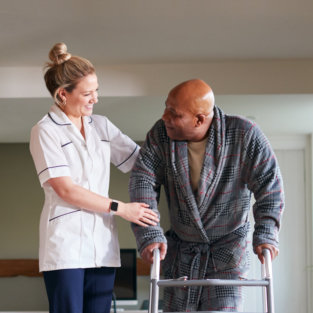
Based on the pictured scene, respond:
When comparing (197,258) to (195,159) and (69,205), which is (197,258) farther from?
(69,205)

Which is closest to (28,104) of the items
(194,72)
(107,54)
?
(107,54)

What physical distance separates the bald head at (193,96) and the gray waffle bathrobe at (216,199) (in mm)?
91

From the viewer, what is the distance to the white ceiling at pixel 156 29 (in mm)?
3900

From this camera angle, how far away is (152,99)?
17.9 feet

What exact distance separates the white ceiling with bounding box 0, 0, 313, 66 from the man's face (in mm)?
1813

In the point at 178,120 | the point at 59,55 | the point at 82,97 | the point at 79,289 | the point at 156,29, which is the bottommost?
the point at 79,289

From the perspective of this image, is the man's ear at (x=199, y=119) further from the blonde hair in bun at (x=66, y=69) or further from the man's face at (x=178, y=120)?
the blonde hair in bun at (x=66, y=69)

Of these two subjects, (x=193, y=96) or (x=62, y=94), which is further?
(x=62, y=94)

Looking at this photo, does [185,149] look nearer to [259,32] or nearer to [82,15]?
[82,15]

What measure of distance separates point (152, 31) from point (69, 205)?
241 cm

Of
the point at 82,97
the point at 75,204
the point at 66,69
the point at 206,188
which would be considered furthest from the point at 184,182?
the point at 66,69

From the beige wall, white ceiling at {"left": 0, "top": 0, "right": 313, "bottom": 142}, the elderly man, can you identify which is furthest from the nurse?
the beige wall

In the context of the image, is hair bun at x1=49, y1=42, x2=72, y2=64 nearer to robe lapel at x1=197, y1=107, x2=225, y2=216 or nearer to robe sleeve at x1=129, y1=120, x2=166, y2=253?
robe sleeve at x1=129, y1=120, x2=166, y2=253

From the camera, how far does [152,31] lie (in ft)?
14.5
